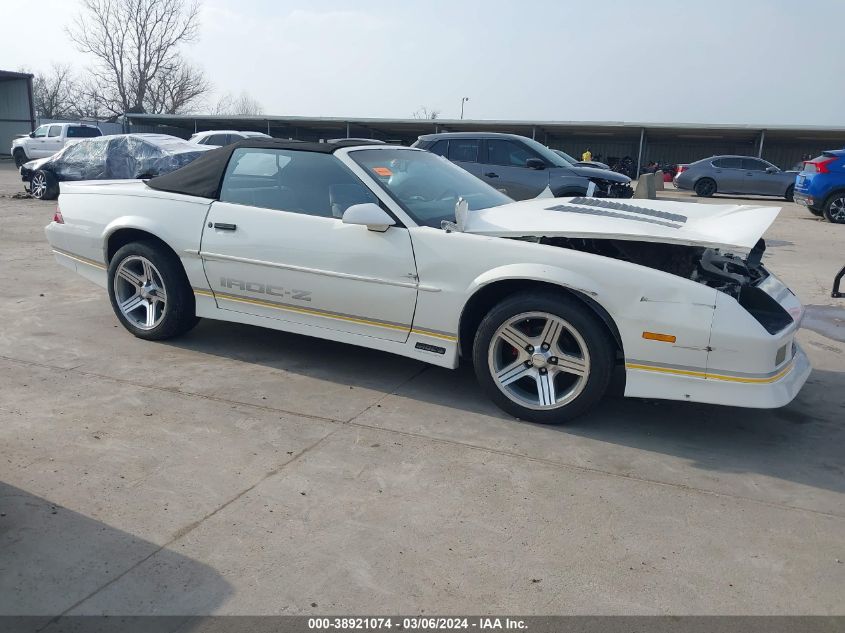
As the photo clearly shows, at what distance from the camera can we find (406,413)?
415 centimetres

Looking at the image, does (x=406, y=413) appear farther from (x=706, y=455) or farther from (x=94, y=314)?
(x=94, y=314)

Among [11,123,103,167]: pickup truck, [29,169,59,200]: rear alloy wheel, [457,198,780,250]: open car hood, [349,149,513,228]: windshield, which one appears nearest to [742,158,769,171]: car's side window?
[29,169,59,200]: rear alloy wheel

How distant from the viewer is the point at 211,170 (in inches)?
200

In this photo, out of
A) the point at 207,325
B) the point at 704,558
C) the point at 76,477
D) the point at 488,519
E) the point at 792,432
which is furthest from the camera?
the point at 207,325

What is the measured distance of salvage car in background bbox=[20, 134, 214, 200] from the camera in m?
14.7

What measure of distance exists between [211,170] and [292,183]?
2.38ft

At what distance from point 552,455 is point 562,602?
1.20 m

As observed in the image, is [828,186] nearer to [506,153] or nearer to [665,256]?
[506,153]

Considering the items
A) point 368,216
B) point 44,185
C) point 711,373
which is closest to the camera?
point 711,373

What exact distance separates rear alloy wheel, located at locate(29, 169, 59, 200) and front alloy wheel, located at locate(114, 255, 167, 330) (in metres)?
12.4

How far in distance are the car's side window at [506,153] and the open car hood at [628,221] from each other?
7.36m

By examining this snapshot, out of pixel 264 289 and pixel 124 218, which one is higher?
pixel 124 218

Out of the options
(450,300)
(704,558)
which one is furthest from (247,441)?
(704,558)

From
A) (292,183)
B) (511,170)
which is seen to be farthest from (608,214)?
(511,170)
